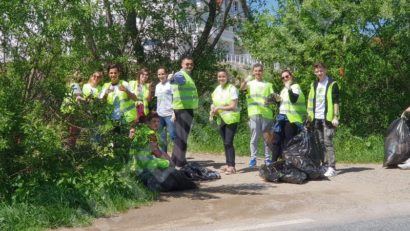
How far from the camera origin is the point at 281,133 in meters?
10.1

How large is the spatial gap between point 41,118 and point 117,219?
1534 millimetres

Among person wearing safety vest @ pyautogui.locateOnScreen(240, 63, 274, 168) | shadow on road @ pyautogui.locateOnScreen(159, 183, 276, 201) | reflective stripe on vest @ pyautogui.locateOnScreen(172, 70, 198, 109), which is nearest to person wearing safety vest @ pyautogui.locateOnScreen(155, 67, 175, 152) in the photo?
reflective stripe on vest @ pyautogui.locateOnScreen(172, 70, 198, 109)

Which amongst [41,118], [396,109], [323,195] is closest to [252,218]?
[323,195]

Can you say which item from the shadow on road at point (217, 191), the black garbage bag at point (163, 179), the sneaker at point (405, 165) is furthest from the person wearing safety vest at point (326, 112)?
the black garbage bag at point (163, 179)

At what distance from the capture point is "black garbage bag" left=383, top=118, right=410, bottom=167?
10156 mm

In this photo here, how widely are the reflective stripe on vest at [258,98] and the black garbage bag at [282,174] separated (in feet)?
4.11

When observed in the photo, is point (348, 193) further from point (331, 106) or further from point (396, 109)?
point (396, 109)

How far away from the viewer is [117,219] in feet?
22.8

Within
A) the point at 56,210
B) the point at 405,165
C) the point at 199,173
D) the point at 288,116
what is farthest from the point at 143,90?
the point at 405,165

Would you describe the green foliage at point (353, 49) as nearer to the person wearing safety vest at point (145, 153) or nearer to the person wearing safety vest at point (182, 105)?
the person wearing safety vest at point (182, 105)

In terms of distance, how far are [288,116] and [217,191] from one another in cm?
224

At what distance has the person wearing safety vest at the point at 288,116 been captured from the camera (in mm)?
9867

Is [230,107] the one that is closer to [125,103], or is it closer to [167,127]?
[167,127]

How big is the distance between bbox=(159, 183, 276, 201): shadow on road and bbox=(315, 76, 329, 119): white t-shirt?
5.33 ft
